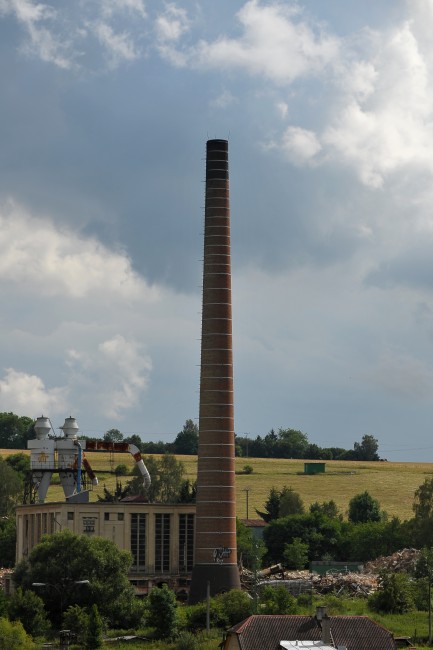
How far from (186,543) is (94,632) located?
25.3 meters

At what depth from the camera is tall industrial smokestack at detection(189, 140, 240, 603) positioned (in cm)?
10019

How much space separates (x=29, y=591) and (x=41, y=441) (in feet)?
86.1

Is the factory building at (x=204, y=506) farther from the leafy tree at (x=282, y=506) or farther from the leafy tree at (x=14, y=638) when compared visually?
the leafy tree at (x=282, y=506)

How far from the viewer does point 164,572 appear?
108 meters

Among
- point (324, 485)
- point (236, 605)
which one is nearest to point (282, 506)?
point (324, 485)

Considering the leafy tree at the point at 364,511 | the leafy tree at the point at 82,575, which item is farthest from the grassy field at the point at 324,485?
the leafy tree at the point at 82,575

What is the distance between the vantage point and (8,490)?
161375mm

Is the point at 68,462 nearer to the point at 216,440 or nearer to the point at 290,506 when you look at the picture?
the point at 216,440

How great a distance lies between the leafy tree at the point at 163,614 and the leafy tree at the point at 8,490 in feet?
236

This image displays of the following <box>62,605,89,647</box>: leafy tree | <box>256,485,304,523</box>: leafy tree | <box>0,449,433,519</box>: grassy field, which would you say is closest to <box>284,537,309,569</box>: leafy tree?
<box>256,485,304,523</box>: leafy tree

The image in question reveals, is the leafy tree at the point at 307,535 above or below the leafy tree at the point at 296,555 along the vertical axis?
above

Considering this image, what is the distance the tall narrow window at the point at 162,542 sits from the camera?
4250 inches

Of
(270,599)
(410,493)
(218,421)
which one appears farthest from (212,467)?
(410,493)

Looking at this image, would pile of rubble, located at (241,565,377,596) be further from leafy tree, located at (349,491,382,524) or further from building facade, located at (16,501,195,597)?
leafy tree, located at (349,491,382,524)
